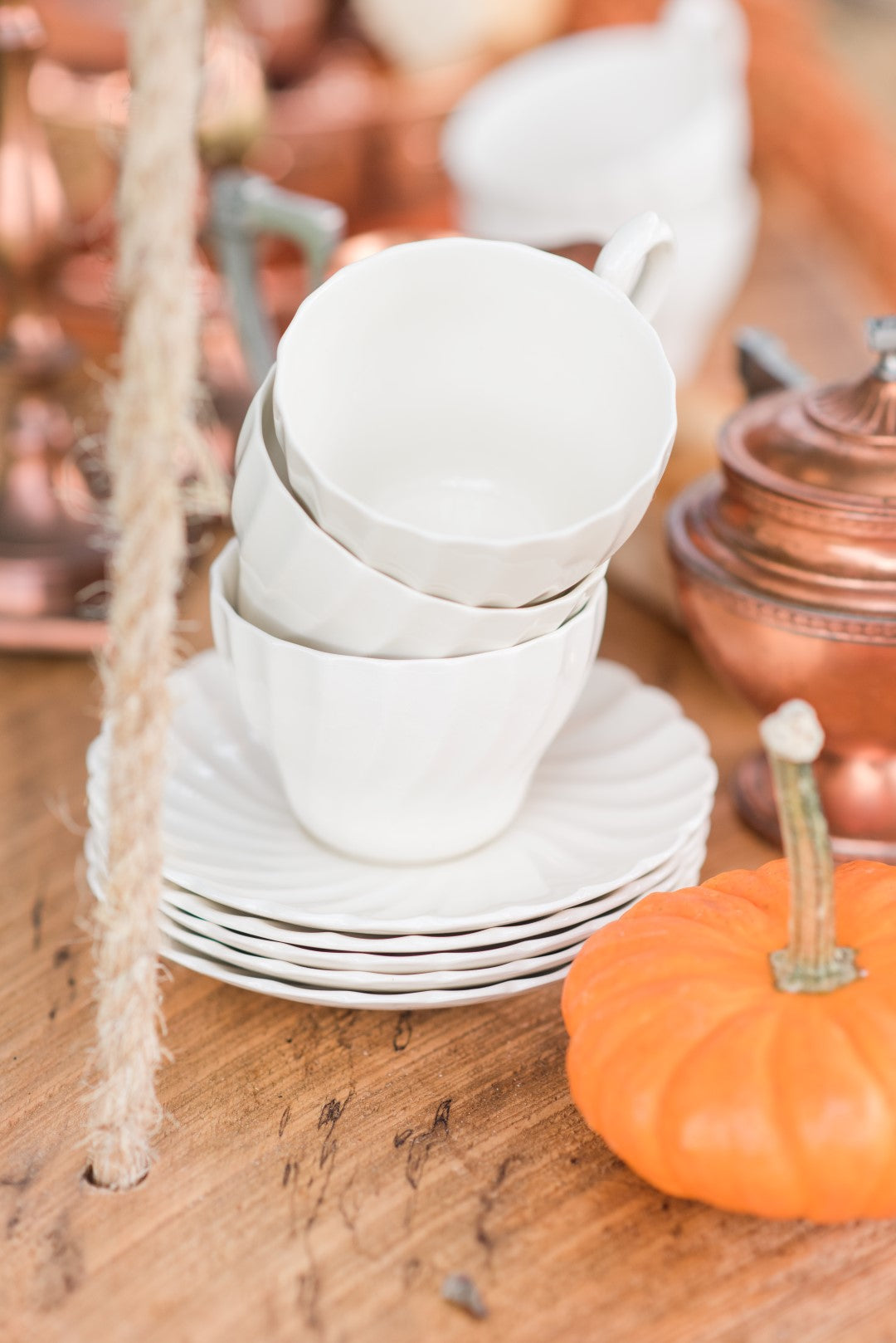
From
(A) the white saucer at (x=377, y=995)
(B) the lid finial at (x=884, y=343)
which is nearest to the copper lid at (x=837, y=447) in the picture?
(B) the lid finial at (x=884, y=343)

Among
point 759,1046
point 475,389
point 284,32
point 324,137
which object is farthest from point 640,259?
point 284,32

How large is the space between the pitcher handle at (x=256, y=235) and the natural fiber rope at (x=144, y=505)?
14.2 inches

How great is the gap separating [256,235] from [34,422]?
0.18 m

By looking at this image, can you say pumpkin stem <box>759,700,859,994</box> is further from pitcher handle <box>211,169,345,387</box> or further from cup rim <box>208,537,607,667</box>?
pitcher handle <box>211,169,345,387</box>

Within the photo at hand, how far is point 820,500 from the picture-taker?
0.57 metres

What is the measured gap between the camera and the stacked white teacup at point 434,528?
48cm

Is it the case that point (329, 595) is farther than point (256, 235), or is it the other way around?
point (256, 235)

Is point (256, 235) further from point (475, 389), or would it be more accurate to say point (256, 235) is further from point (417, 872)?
point (417, 872)

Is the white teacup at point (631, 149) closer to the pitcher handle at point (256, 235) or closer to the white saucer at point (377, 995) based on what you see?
the pitcher handle at point (256, 235)

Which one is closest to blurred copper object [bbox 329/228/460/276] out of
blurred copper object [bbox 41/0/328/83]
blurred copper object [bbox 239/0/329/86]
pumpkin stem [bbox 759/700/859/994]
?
blurred copper object [bbox 41/0/328/83]

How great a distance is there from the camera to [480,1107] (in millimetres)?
509

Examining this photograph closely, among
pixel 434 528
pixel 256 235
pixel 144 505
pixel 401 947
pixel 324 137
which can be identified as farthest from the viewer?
pixel 324 137

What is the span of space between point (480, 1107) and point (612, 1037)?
0.29ft

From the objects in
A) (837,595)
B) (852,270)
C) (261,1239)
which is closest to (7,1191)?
(261,1239)
